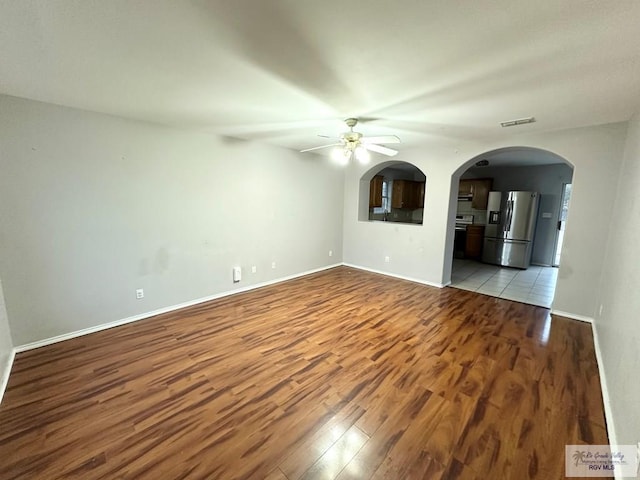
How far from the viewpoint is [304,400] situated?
6.79 feet

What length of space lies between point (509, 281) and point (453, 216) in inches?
76.5

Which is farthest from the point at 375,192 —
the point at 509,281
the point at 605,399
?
the point at 605,399

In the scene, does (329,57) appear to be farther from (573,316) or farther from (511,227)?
(511,227)

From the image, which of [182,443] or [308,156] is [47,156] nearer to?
[182,443]

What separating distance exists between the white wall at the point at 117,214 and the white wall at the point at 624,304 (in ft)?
14.1

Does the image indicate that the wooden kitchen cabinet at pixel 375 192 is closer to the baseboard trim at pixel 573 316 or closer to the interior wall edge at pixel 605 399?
the baseboard trim at pixel 573 316

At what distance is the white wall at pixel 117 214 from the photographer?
8.44 feet

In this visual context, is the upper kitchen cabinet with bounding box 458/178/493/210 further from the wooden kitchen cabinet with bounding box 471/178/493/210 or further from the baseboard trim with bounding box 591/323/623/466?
the baseboard trim with bounding box 591/323/623/466

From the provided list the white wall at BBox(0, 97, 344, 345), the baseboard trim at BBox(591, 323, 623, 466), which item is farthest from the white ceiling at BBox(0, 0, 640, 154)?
the baseboard trim at BBox(591, 323, 623, 466)

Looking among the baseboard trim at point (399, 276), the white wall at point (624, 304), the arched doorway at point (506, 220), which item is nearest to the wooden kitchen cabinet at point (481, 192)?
the arched doorway at point (506, 220)

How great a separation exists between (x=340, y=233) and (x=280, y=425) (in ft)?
15.4

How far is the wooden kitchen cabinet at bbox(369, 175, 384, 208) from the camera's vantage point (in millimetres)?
6887

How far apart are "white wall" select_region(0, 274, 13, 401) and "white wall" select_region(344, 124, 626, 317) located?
17.3 feet

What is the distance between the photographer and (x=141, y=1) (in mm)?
1276
